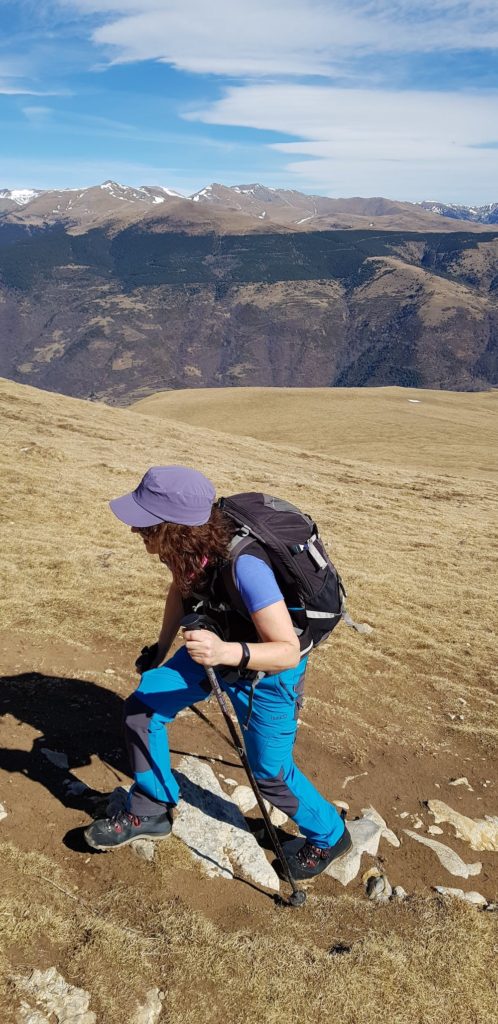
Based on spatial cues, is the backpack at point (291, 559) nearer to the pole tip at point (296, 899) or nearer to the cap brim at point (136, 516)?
the cap brim at point (136, 516)

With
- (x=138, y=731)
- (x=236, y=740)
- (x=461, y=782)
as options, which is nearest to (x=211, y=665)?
(x=236, y=740)

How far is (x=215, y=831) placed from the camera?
6266mm

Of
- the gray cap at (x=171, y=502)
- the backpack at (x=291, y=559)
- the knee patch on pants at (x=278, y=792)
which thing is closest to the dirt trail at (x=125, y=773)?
the knee patch on pants at (x=278, y=792)

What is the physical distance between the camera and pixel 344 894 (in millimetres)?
5867

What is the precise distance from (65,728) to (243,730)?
3154 millimetres

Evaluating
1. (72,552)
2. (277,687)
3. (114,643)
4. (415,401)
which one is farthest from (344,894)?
(415,401)

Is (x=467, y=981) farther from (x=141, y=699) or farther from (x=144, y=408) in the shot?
(x=144, y=408)

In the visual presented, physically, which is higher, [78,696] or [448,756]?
[78,696]

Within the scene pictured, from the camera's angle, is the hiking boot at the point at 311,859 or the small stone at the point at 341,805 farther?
the small stone at the point at 341,805

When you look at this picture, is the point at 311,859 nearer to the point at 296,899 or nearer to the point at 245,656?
the point at 296,899

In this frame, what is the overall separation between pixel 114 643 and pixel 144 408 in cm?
9365

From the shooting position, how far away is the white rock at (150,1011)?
14.3 feet

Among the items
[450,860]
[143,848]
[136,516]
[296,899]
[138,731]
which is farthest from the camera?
[450,860]

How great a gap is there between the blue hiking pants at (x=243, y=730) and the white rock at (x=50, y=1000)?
4.43 feet
